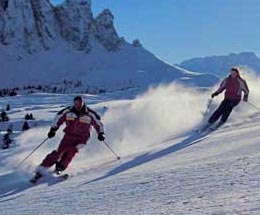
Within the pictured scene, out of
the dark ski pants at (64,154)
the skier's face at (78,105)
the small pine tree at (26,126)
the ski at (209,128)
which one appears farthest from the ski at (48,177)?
the small pine tree at (26,126)

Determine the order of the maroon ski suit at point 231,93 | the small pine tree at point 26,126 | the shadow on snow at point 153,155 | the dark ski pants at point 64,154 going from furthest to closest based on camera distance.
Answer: the small pine tree at point 26,126 < the maroon ski suit at point 231,93 < the dark ski pants at point 64,154 < the shadow on snow at point 153,155

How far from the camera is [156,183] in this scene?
7.73m

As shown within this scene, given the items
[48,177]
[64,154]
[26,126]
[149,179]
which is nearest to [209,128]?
[64,154]

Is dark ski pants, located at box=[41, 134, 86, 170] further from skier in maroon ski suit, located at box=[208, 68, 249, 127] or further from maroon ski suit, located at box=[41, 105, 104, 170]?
skier in maroon ski suit, located at box=[208, 68, 249, 127]

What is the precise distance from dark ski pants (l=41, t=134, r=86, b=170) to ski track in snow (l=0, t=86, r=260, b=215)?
0.25 m

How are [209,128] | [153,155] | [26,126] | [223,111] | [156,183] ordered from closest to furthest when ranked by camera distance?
[156,183], [153,155], [209,128], [223,111], [26,126]

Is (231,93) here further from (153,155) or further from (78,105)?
(78,105)

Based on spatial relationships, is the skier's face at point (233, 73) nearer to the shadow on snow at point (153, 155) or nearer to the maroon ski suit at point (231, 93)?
the maroon ski suit at point (231, 93)

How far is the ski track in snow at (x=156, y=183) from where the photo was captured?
20.5ft

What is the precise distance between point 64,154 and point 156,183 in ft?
11.8

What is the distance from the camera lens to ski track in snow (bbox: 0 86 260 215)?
6.25m

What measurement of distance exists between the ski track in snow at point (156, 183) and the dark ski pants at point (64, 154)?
0.25m

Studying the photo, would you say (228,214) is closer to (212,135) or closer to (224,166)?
(224,166)

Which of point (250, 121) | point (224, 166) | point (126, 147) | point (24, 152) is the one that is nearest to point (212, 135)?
point (126, 147)
